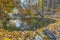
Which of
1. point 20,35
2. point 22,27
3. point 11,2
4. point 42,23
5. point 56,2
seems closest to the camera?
point 20,35

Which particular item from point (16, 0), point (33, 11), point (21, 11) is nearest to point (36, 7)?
point (33, 11)

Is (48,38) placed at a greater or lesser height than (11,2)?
lesser

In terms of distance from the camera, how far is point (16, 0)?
7.41 metres

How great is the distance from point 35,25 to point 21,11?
1.06 metres

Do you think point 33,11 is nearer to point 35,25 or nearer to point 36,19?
point 36,19

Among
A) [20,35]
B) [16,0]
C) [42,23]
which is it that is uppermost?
[16,0]

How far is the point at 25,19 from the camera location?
8539 mm

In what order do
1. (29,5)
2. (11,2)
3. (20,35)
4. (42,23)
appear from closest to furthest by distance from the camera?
(20,35)
(11,2)
(42,23)
(29,5)

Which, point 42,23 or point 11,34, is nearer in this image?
point 11,34

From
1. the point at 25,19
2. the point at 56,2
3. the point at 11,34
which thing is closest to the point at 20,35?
the point at 11,34

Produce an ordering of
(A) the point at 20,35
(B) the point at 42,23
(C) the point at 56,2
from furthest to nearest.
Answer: (C) the point at 56,2 < (B) the point at 42,23 < (A) the point at 20,35

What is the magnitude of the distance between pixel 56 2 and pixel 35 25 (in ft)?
12.4

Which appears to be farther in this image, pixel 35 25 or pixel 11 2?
pixel 35 25

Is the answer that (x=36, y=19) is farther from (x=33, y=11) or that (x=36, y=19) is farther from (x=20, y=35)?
(x=20, y=35)
